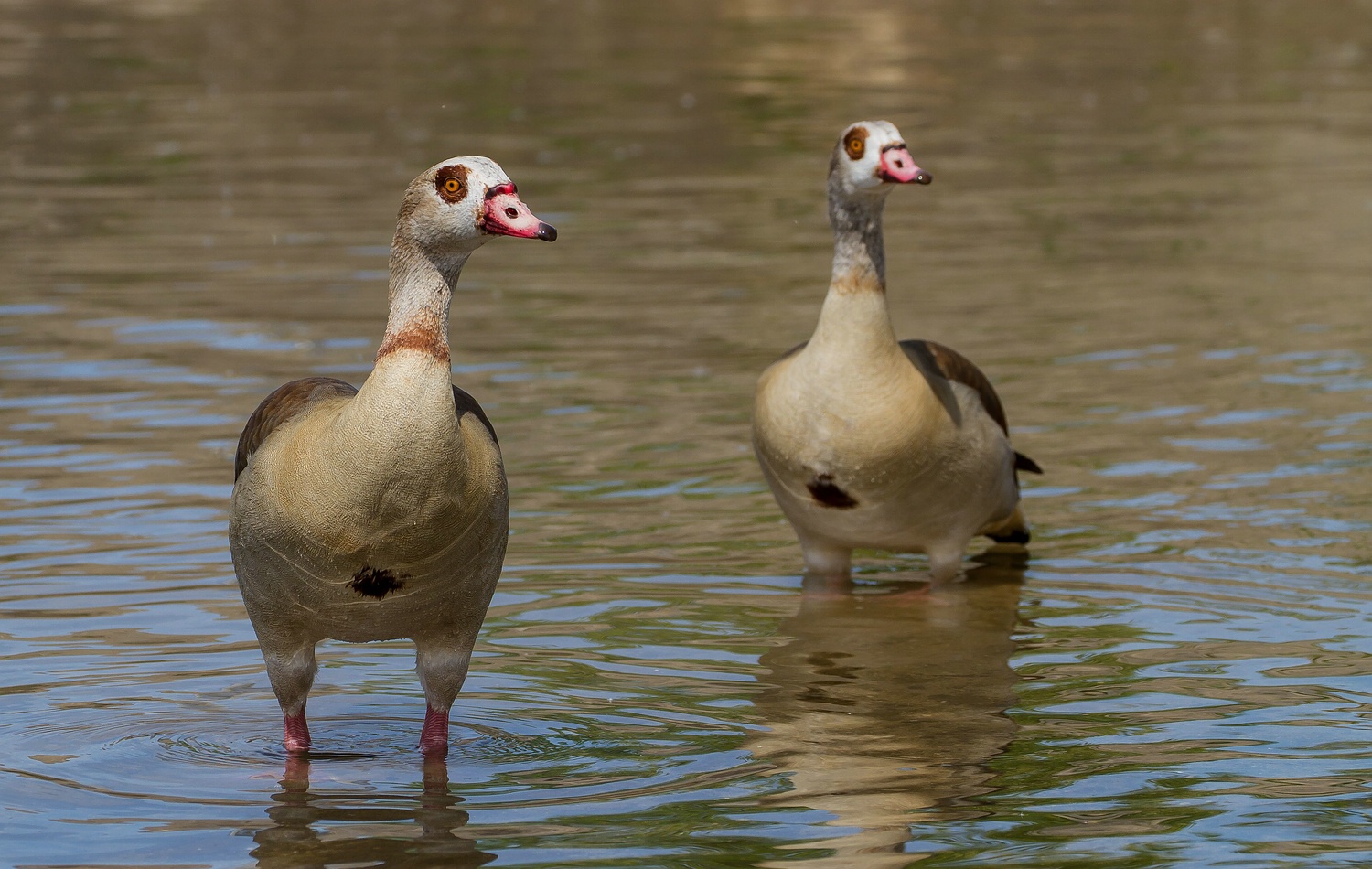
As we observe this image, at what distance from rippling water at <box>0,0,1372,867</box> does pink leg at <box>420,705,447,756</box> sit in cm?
11

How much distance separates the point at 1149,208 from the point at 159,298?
392 inches

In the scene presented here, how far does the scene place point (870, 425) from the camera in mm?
9383

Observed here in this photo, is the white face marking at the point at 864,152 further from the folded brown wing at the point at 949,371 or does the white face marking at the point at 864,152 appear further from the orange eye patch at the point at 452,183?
the orange eye patch at the point at 452,183

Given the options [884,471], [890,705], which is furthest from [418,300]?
[884,471]

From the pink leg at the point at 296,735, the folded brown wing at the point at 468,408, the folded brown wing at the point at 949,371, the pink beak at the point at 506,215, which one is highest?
the pink beak at the point at 506,215

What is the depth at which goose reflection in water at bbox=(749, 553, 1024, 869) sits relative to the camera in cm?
712

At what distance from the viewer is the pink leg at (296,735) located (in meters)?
7.50

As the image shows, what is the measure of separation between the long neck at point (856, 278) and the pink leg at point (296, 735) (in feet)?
10.6

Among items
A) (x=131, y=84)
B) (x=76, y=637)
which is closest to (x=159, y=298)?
(x=76, y=637)

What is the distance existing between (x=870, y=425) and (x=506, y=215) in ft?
10.3

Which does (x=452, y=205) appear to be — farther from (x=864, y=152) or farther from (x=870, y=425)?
(x=864, y=152)

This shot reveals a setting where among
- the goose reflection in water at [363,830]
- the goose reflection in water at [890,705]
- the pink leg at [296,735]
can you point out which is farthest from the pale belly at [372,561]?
the goose reflection in water at [890,705]

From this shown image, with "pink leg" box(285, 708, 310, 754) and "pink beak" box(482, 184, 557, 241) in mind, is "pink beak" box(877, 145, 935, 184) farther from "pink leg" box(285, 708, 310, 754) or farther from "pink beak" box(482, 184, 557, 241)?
"pink leg" box(285, 708, 310, 754)

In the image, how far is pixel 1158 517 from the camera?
1096cm
